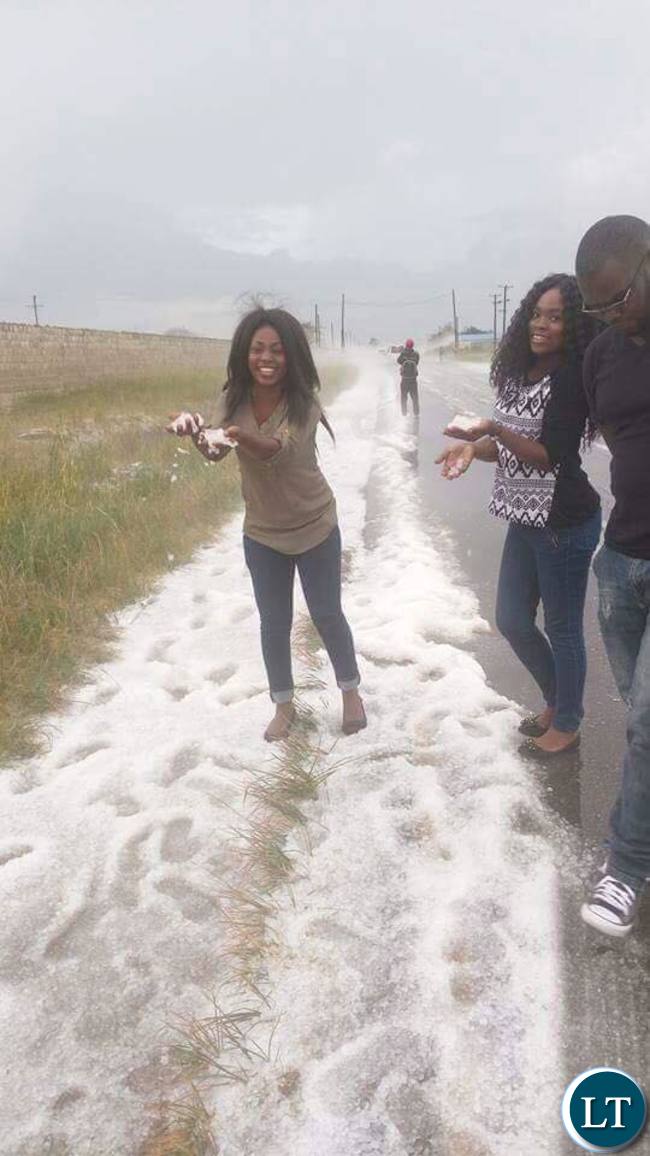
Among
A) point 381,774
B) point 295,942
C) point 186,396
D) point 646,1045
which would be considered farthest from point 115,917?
point 186,396

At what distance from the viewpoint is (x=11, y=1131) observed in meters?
1.71

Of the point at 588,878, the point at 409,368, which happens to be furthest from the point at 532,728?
the point at 409,368

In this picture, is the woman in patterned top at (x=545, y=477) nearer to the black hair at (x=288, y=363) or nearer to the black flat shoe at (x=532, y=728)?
the black flat shoe at (x=532, y=728)

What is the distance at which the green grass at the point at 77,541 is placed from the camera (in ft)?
12.7

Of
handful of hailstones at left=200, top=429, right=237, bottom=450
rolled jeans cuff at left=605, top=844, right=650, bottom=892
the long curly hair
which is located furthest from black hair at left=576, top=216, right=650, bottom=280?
rolled jeans cuff at left=605, top=844, right=650, bottom=892

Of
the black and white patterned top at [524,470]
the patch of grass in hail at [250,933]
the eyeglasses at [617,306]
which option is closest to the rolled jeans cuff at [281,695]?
the patch of grass in hail at [250,933]

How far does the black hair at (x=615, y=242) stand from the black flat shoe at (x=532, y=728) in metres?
1.95

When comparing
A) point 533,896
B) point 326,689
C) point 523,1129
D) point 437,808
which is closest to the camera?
point 523,1129

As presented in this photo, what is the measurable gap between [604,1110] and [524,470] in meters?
1.91

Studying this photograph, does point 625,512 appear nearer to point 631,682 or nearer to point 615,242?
point 631,682

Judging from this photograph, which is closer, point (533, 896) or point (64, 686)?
point (533, 896)

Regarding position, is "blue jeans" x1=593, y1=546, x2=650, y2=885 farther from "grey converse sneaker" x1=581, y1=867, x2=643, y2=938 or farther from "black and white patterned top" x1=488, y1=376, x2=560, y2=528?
"black and white patterned top" x1=488, y1=376, x2=560, y2=528

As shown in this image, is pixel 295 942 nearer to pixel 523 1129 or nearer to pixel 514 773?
pixel 523 1129

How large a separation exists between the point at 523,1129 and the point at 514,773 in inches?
56.0
